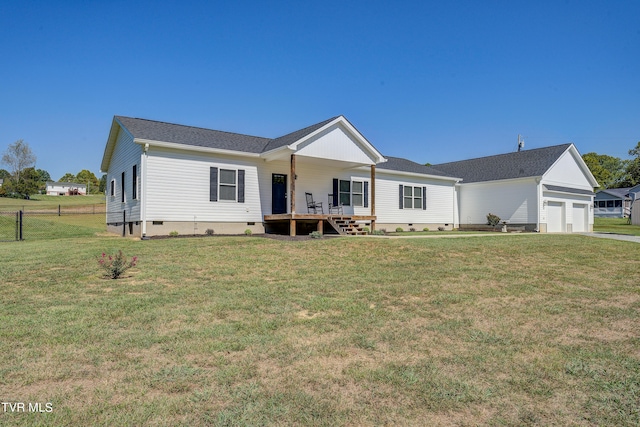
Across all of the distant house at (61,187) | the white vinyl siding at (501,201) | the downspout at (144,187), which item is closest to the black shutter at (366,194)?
the white vinyl siding at (501,201)

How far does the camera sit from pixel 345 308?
5.79 m

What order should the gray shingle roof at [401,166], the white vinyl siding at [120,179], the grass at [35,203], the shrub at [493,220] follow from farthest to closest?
the grass at [35,203], the shrub at [493,220], the gray shingle roof at [401,166], the white vinyl siding at [120,179]

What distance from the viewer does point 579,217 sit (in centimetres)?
2567

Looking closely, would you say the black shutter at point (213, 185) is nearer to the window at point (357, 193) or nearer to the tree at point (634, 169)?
the window at point (357, 193)

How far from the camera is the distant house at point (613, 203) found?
174ft

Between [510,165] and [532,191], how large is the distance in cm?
326

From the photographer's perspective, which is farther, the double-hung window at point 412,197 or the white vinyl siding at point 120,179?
the double-hung window at point 412,197

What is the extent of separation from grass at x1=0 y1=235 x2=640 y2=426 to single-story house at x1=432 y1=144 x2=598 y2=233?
48.9 ft

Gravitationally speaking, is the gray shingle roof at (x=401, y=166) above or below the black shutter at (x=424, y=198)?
above

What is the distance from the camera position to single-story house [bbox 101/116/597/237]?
14.6 metres

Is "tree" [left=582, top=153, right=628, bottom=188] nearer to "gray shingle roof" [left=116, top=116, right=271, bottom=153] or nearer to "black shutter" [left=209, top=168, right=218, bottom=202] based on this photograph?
"gray shingle roof" [left=116, top=116, right=271, bottom=153]

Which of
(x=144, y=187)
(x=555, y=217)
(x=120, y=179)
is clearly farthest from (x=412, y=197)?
(x=120, y=179)

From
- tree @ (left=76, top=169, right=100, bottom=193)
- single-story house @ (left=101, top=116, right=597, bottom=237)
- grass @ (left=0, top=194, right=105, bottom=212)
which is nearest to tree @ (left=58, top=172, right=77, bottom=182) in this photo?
tree @ (left=76, top=169, right=100, bottom=193)

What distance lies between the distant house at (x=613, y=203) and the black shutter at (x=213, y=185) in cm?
5634
